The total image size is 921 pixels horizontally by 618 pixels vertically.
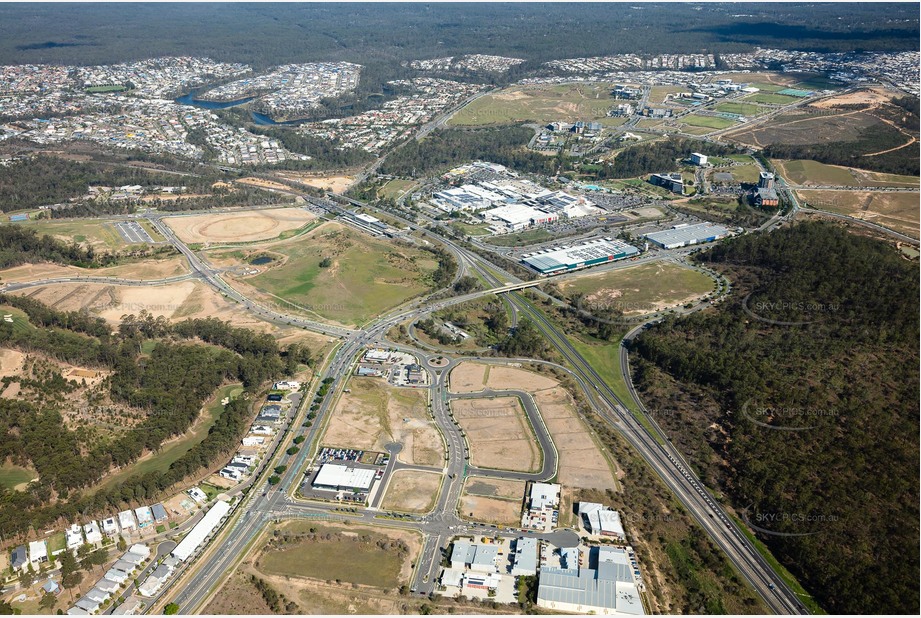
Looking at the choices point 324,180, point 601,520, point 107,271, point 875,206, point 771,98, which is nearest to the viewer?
point 601,520

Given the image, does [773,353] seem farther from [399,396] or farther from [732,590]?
[399,396]

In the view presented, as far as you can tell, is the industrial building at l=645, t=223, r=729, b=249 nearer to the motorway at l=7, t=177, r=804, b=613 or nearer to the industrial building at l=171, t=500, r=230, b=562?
the motorway at l=7, t=177, r=804, b=613

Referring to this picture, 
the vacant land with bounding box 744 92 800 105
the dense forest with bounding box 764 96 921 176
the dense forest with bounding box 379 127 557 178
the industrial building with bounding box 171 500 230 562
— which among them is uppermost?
the vacant land with bounding box 744 92 800 105

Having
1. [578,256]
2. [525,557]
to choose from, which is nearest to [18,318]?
[525,557]

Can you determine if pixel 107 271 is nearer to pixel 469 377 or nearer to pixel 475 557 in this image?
pixel 469 377

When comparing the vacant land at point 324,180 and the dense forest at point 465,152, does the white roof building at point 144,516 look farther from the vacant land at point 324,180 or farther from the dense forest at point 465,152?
the dense forest at point 465,152

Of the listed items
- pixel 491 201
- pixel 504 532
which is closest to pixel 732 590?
pixel 504 532

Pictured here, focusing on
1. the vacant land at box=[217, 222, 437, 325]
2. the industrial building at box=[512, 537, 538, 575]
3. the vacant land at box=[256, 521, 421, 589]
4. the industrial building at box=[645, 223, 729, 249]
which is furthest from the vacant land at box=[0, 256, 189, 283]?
the industrial building at box=[645, 223, 729, 249]
